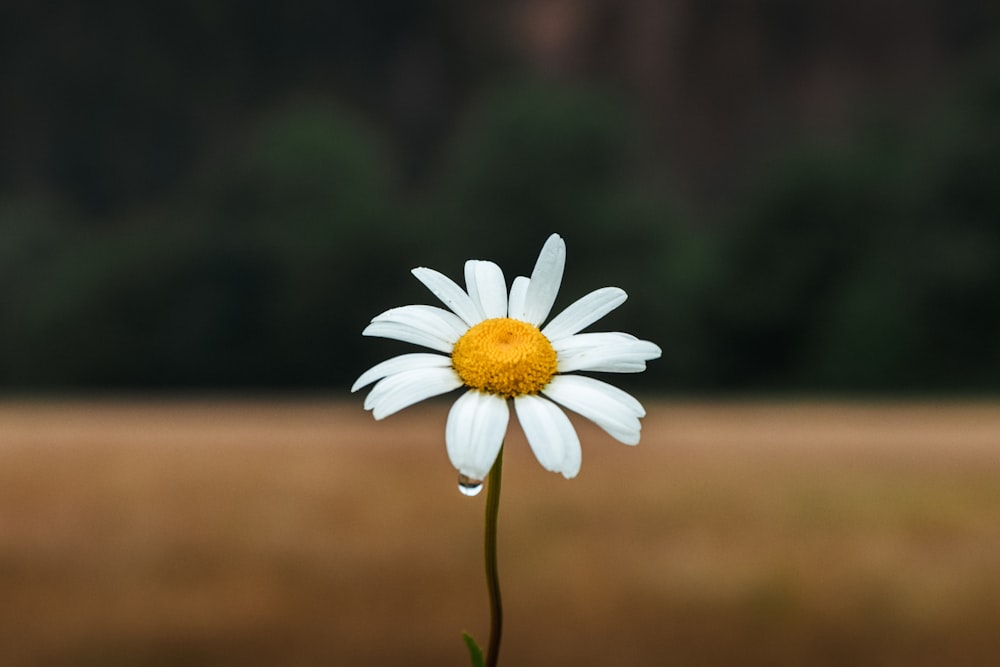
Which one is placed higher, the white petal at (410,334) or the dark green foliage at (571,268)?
the dark green foliage at (571,268)

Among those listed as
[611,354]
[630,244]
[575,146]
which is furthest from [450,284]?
[575,146]

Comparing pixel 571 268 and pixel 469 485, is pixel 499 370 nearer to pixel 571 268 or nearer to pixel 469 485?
pixel 469 485

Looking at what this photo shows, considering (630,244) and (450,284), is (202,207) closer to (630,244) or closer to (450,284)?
(630,244)

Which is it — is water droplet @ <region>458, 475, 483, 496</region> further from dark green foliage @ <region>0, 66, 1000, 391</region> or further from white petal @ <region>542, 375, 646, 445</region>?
dark green foliage @ <region>0, 66, 1000, 391</region>

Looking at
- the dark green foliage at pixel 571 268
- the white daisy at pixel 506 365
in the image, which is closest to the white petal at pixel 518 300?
the white daisy at pixel 506 365

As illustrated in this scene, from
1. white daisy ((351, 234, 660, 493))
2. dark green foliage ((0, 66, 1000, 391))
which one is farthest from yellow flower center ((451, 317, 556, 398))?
dark green foliage ((0, 66, 1000, 391))

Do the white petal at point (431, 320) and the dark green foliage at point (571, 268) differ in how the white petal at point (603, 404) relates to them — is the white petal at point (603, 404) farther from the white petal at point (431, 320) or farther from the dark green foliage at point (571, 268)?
the dark green foliage at point (571, 268)
